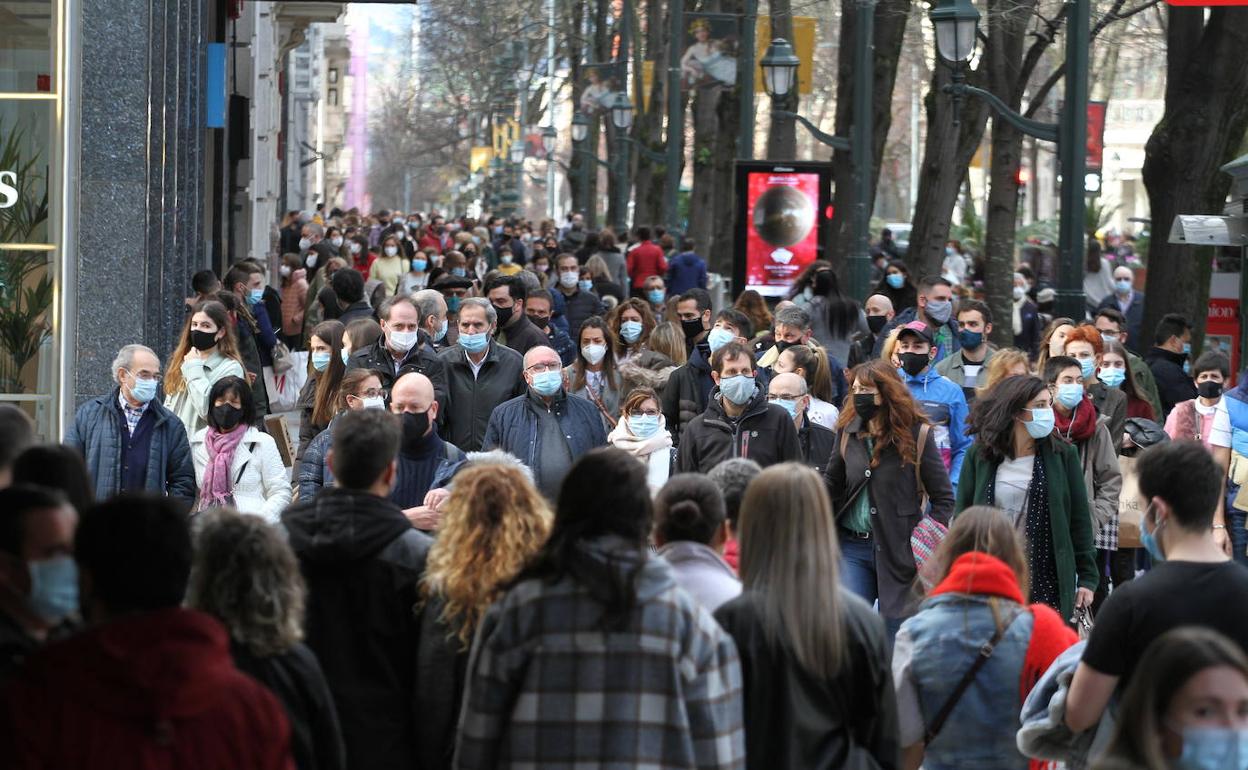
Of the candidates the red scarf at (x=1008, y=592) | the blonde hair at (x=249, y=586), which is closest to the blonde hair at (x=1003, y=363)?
the red scarf at (x=1008, y=592)

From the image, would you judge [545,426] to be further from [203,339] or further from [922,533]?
[203,339]

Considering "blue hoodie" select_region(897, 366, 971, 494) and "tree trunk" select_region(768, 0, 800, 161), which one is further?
"tree trunk" select_region(768, 0, 800, 161)

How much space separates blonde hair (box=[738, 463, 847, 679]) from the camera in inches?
218

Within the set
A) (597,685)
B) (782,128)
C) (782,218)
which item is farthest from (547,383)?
(782,128)

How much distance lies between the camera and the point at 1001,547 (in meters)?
6.52

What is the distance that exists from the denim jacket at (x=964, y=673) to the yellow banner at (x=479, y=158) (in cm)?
8033

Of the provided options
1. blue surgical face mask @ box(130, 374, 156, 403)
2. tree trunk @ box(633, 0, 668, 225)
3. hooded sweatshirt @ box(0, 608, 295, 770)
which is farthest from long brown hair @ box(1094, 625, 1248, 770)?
tree trunk @ box(633, 0, 668, 225)

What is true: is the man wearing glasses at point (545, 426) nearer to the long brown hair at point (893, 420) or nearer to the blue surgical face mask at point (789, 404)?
the blue surgical face mask at point (789, 404)

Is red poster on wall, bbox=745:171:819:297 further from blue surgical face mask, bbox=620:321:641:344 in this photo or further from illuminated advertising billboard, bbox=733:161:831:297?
blue surgical face mask, bbox=620:321:641:344

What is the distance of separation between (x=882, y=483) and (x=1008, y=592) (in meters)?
3.35

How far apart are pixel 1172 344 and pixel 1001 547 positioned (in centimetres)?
920

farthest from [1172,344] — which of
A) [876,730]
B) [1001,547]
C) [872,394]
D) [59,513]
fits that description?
[59,513]

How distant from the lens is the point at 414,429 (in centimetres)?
908

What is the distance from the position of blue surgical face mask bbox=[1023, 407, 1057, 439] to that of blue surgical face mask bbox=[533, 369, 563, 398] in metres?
2.34
